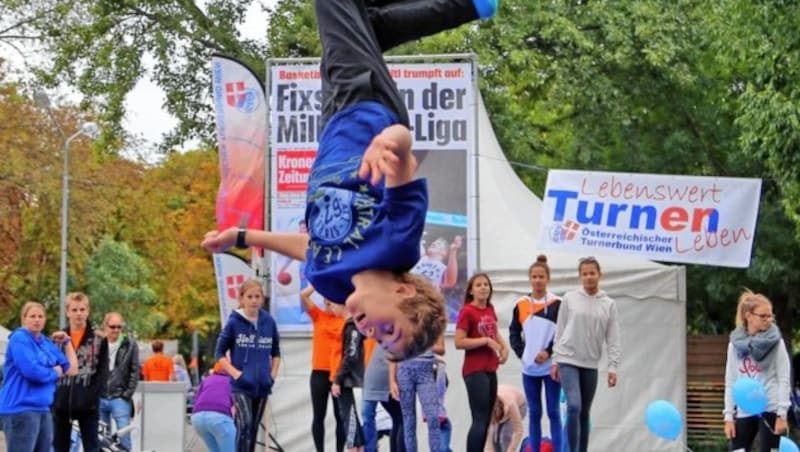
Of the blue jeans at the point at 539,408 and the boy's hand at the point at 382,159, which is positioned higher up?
the boy's hand at the point at 382,159

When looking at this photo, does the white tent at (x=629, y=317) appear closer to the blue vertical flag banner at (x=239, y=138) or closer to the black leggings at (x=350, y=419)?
the blue vertical flag banner at (x=239, y=138)

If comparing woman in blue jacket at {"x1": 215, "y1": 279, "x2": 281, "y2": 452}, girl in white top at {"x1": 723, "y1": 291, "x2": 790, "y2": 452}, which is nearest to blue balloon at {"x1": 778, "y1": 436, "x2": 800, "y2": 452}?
girl in white top at {"x1": 723, "y1": 291, "x2": 790, "y2": 452}

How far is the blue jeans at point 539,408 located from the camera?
13.6 meters

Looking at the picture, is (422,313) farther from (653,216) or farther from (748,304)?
(653,216)

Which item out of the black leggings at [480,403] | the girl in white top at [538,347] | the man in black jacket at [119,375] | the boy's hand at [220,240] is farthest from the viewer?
the man in black jacket at [119,375]

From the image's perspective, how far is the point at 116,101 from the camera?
28.7 meters

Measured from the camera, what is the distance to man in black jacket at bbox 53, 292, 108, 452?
45.5 feet

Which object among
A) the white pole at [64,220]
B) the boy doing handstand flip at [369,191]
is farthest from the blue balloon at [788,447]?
the white pole at [64,220]

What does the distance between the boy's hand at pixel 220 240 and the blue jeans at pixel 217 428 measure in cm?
653

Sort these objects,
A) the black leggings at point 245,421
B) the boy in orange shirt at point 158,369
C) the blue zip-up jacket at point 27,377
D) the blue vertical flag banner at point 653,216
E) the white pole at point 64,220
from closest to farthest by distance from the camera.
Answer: the blue zip-up jacket at point 27,377, the black leggings at point 245,421, the blue vertical flag banner at point 653,216, the boy in orange shirt at point 158,369, the white pole at point 64,220

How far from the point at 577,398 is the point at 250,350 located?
2831mm

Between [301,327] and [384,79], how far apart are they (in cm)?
917

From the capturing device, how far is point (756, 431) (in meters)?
12.6

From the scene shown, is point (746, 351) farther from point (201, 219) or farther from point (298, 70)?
point (201, 219)
